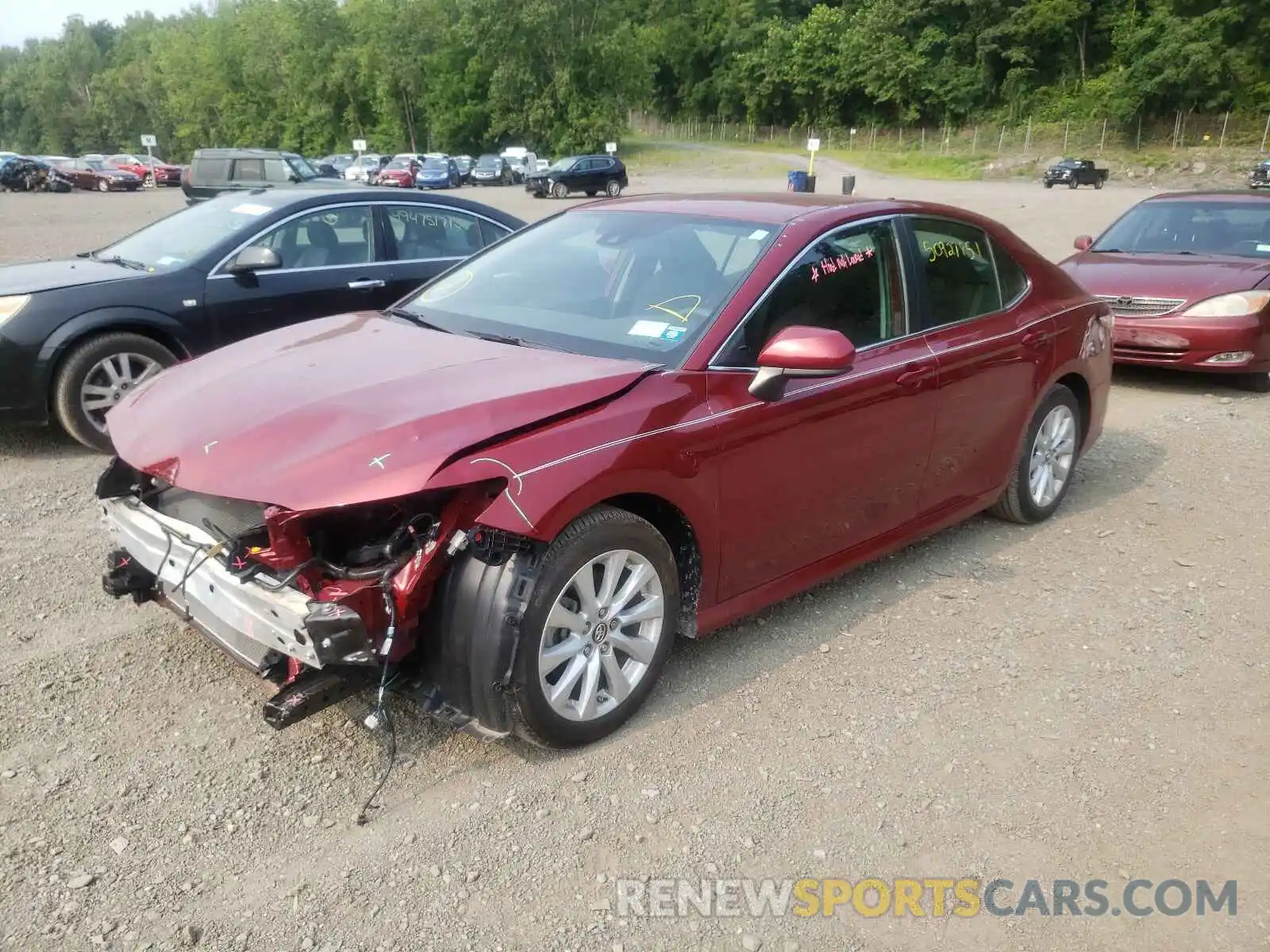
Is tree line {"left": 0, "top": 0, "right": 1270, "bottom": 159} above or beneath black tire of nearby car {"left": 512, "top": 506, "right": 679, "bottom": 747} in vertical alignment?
above

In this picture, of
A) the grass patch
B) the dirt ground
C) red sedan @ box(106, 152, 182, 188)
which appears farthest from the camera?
the grass patch

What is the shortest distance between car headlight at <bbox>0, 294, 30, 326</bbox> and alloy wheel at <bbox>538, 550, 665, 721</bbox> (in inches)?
178

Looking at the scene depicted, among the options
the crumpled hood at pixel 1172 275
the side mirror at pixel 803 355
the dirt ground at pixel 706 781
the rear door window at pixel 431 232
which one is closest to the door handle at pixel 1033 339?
the dirt ground at pixel 706 781

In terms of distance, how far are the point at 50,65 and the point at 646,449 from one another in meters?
133

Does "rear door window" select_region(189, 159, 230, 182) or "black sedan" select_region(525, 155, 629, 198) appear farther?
"black sedan" select_region(525, 155, 629, 198)

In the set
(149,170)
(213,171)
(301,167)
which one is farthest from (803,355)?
(149,170)

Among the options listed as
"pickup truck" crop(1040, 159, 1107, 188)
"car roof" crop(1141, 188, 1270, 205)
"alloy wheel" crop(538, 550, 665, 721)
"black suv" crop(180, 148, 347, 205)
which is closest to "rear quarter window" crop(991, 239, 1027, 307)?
"alloy wheel" crop(538, 550, 665, 721)

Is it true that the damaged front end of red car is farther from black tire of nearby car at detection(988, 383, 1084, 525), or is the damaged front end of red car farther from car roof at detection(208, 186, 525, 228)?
car roof at detection(208, 186, 525, 228)

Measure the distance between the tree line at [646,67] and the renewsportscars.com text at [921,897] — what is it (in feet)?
220

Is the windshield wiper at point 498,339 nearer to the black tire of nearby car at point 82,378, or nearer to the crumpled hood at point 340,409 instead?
the crumpled hood at point 340,409

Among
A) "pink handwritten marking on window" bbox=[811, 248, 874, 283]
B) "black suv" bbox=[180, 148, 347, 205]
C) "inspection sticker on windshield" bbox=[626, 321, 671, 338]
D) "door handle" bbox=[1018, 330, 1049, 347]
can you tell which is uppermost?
"black suv" bbox=[180, 148, 347, 205]

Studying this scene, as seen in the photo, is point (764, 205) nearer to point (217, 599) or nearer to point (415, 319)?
point (415, 319)

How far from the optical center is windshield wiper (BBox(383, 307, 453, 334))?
3902 mm

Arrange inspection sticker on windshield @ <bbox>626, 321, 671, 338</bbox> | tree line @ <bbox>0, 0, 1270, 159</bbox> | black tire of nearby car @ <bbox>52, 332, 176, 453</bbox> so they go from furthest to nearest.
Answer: tree line @ <bbox>0, 0, 1270, 159</bbox> → black tire of nearby car @ <bbox>52, 332, 176, 453</bbox> → inspection sticker on windshield @ <bbox>626, 321, 671, 338</bbox>
